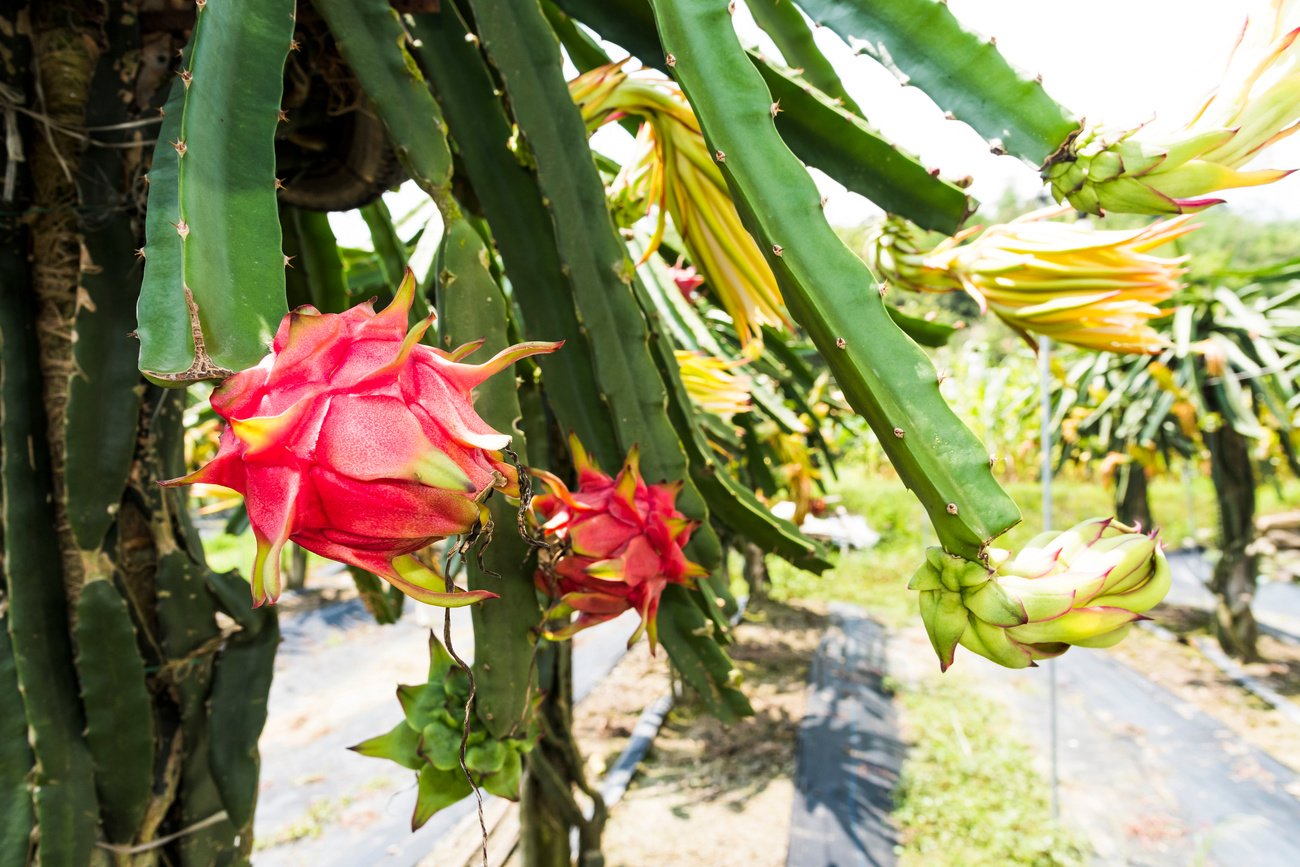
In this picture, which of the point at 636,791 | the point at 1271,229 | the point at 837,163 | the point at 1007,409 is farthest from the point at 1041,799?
the point at 1271,229

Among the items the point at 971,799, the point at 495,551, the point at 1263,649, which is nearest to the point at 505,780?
the point at 495,551

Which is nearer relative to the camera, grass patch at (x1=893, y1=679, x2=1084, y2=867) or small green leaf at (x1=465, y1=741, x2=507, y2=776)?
small green leaf at (x1=465, y1=741, x2=507, y2=776)

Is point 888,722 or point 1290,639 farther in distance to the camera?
point 1290,639

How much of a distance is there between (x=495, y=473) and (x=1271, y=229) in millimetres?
28252

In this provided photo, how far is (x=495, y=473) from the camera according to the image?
13.7 inches

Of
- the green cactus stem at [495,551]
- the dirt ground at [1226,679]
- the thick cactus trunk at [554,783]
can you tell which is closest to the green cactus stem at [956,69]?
the green cactus stem at [495,551]

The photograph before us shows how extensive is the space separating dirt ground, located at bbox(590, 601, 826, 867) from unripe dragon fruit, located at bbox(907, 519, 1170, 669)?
1.97m

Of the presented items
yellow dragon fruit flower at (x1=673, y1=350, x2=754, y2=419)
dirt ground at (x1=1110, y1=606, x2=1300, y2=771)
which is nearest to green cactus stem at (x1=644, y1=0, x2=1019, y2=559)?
yellow dragon fruit flower at (x1=673, y1=350, x2=754, y2=419)

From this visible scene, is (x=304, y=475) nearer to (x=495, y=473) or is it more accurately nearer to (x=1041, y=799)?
(x=495, y=473)

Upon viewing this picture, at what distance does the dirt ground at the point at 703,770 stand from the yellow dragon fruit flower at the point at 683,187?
1683mm

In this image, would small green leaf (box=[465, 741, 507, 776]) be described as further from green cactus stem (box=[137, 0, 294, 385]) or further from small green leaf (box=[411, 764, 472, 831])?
green cactus stem (box=[137, 0, 294, 385])

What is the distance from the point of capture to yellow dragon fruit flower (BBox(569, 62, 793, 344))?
2.37 feet

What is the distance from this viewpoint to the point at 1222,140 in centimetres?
44

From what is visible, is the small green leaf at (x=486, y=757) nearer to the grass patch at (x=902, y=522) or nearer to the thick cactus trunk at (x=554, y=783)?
the thick cactus trunk at (x=554, y=783)
